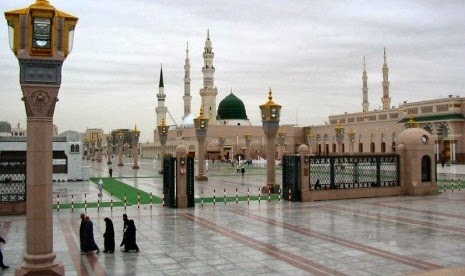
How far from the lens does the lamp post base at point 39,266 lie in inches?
353

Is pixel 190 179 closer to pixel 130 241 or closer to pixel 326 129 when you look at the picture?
pixel 130 241

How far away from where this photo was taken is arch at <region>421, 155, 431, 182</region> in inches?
998

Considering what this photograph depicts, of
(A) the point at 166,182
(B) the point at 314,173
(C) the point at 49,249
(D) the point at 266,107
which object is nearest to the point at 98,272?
(C) the point at 49,249

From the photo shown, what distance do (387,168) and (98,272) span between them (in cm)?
1850

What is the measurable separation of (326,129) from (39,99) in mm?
81147

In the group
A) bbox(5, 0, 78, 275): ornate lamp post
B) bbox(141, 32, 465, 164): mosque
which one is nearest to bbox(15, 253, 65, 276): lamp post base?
bbox(5, 0, 78, 275): ornate lamp post

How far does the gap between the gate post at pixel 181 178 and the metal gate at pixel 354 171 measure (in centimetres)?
604

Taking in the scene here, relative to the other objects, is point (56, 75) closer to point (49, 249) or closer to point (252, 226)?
point (49, 249)

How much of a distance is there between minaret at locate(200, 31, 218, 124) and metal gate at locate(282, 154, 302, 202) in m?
67.6

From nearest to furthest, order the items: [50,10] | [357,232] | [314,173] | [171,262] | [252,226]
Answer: [50,10]
[171,262]
[357,232]
[252,226]
[314,173]

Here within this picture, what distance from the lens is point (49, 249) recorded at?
926 cm

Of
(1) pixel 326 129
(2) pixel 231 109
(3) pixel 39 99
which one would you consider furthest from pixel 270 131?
(2) pixel 231 109

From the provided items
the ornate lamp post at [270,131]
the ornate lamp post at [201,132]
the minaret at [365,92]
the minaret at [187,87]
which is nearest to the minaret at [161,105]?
the minaret at [187,87]

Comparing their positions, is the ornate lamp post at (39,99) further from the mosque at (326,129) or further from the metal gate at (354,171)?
the mosque at (326,129)
